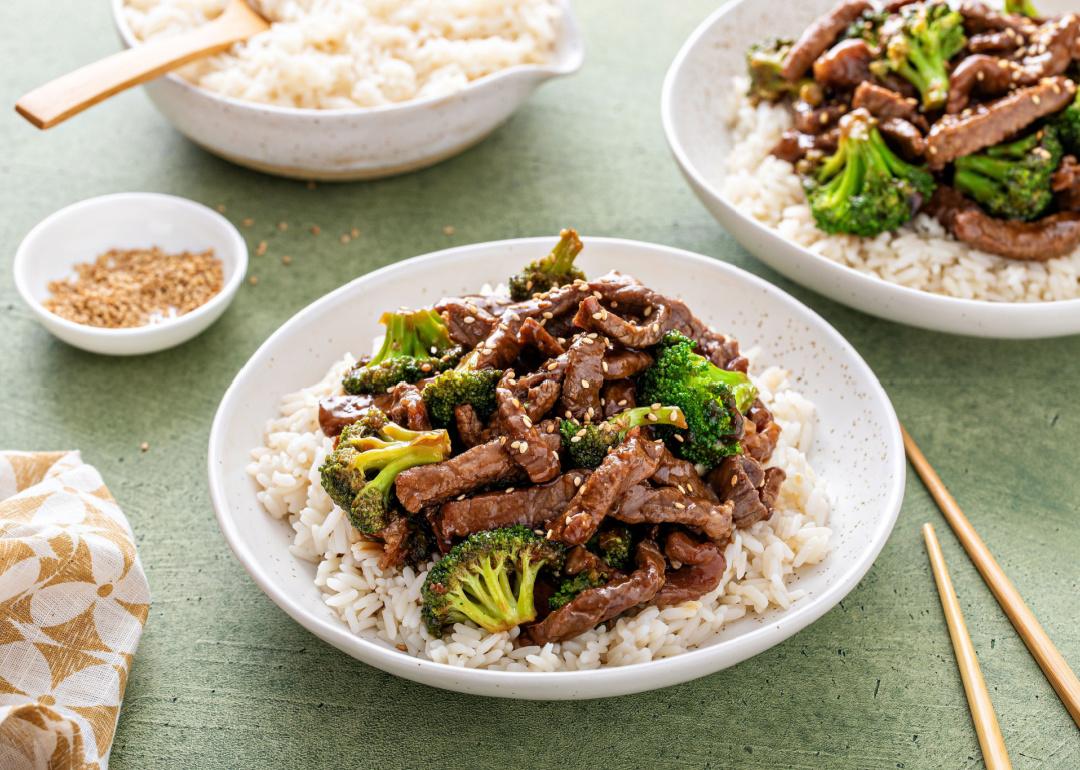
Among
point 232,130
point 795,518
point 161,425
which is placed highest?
point 232,130

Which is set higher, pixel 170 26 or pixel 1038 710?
pixel 170 26

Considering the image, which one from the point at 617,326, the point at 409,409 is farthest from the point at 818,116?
the point at 409,409

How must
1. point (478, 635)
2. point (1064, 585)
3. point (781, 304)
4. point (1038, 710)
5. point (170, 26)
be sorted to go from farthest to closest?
point (170, 26) → point (781, 304) → point (1064, 585) → point (1038, 710) → point (478, 635)

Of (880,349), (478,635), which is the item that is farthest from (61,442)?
(880,349)

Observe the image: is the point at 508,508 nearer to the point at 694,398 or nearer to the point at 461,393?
the point at 461,393

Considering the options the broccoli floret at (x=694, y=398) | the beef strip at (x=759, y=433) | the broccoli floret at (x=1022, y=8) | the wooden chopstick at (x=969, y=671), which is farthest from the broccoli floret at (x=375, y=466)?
the broccoli floret at (x=1022, y=8)

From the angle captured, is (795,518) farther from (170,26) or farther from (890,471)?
(170,26)
